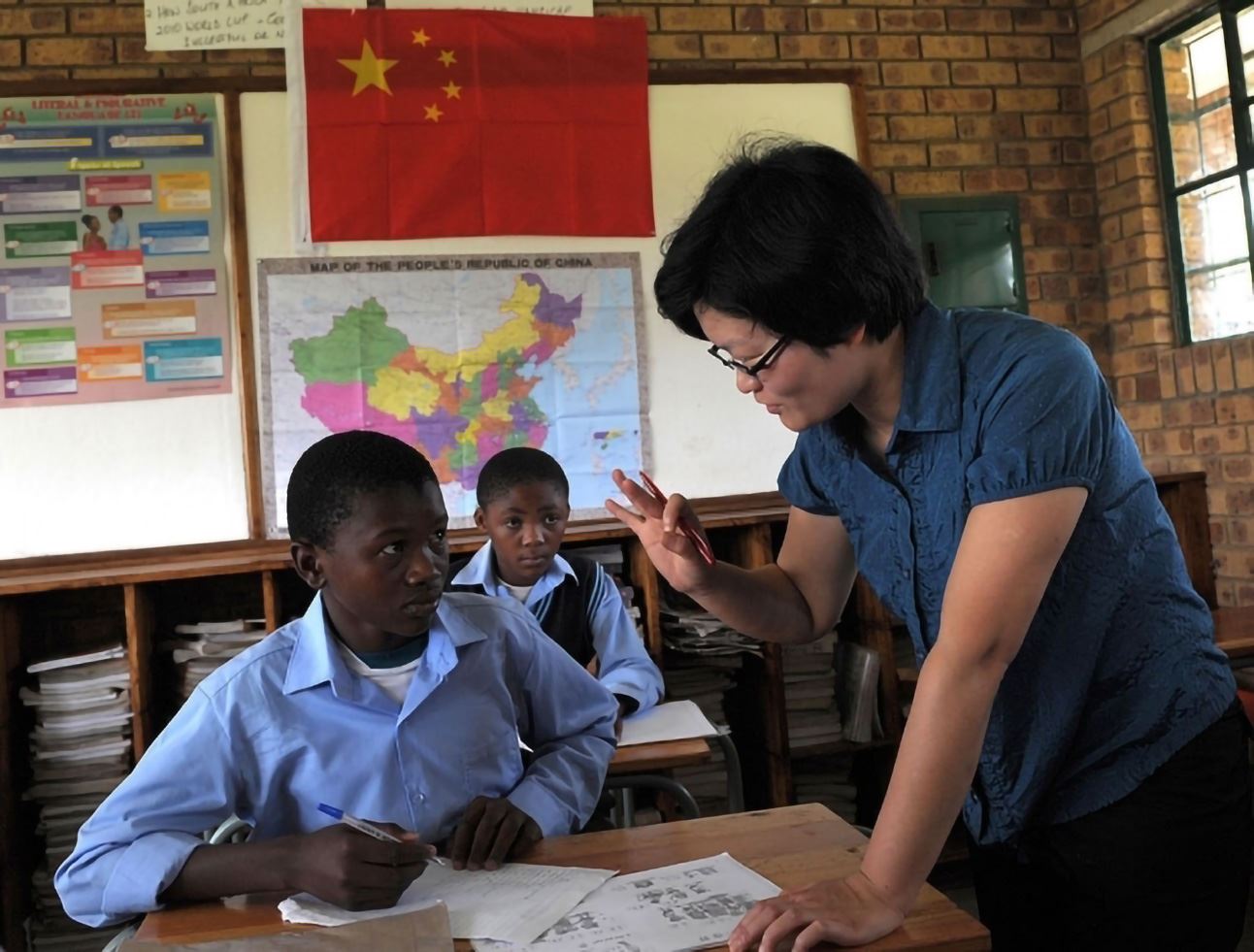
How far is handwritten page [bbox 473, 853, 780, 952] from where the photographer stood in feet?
3.26

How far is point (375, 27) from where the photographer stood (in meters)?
3.31

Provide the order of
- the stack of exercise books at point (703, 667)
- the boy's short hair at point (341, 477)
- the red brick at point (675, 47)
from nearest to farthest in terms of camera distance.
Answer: the boy's short hair at point (341, 477)
the stack of exercise books at point (703, 667)
the red brick at point (675, 47)

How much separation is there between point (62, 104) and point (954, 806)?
3271mm

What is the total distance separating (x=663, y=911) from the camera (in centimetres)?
107

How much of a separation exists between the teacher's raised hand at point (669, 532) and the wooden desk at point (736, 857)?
0.31 metres

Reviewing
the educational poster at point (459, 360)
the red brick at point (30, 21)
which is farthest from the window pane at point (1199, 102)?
the red brick at point (30, 21)

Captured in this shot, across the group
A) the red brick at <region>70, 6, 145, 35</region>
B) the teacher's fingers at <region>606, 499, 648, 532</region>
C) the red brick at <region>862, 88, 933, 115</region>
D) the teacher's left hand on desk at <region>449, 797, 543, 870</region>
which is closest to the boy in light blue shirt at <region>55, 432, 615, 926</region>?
the teacher's left hand on desk at <region>449, 797, 543, 870</region>

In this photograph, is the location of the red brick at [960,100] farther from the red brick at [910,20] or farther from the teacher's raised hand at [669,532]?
the teacher's raised hand at [669,532]

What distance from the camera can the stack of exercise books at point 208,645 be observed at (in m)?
2.89

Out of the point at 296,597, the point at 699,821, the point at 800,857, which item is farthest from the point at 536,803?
the point at 296,597

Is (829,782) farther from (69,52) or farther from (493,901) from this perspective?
(69,52)

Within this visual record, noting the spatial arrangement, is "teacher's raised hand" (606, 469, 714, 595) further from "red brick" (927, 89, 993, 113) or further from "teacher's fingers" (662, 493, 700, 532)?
"red brick" (927, 89, 993, 113)

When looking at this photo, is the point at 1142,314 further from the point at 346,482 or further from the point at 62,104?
the point at 62,104

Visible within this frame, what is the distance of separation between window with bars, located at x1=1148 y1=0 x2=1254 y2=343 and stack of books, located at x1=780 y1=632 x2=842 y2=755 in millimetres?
1760
